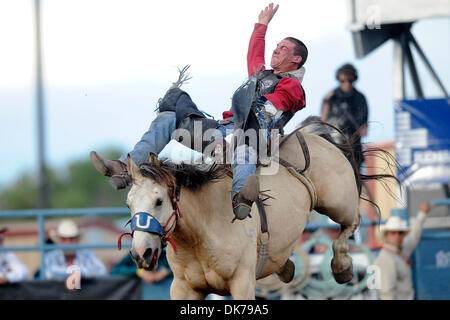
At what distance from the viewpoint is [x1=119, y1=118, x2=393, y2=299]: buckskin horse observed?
4.32 meters

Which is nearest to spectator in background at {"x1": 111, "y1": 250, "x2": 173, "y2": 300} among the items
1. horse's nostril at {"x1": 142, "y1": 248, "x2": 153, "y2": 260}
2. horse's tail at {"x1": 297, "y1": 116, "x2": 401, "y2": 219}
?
horse's tail at {"x1": 297, "y1": 116, "x2": 401, "y2": 219}

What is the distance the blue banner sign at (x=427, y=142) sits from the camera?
27.4 ft

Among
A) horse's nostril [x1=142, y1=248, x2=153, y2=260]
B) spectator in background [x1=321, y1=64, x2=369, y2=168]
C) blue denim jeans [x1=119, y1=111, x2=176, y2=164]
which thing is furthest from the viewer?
spectator in background [x1=321, y1=64, x2=369, y2=168]

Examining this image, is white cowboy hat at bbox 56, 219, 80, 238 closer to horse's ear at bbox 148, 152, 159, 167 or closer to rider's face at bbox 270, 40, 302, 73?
rider's face at bbox 270, 40, 302, 73

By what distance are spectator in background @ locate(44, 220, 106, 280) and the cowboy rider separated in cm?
358

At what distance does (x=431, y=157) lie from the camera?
27.5ft

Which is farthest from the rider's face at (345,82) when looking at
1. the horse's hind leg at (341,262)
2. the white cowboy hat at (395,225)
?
the horse's hind leg at (341,262)

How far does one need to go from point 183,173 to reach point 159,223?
0.46 meters

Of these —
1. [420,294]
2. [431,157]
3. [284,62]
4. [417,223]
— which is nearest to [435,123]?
[431,157]

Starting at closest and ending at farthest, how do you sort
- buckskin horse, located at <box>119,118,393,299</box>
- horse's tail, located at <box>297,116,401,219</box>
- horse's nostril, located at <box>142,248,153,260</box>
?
horse's nostril, located at <box>142,248,153,260</box> → buckskin horse, located at <box>119,118,393,299</box> → horse's tail, located at <box>297,116,401,219</box>

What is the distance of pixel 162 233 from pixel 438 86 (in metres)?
5.71

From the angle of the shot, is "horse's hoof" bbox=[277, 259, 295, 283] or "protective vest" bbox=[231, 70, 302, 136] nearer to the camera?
"protective vest" bbox=[231, 70, 302, 136]

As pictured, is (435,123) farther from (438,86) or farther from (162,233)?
(162,233)

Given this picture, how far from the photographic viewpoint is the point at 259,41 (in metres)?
5.17
